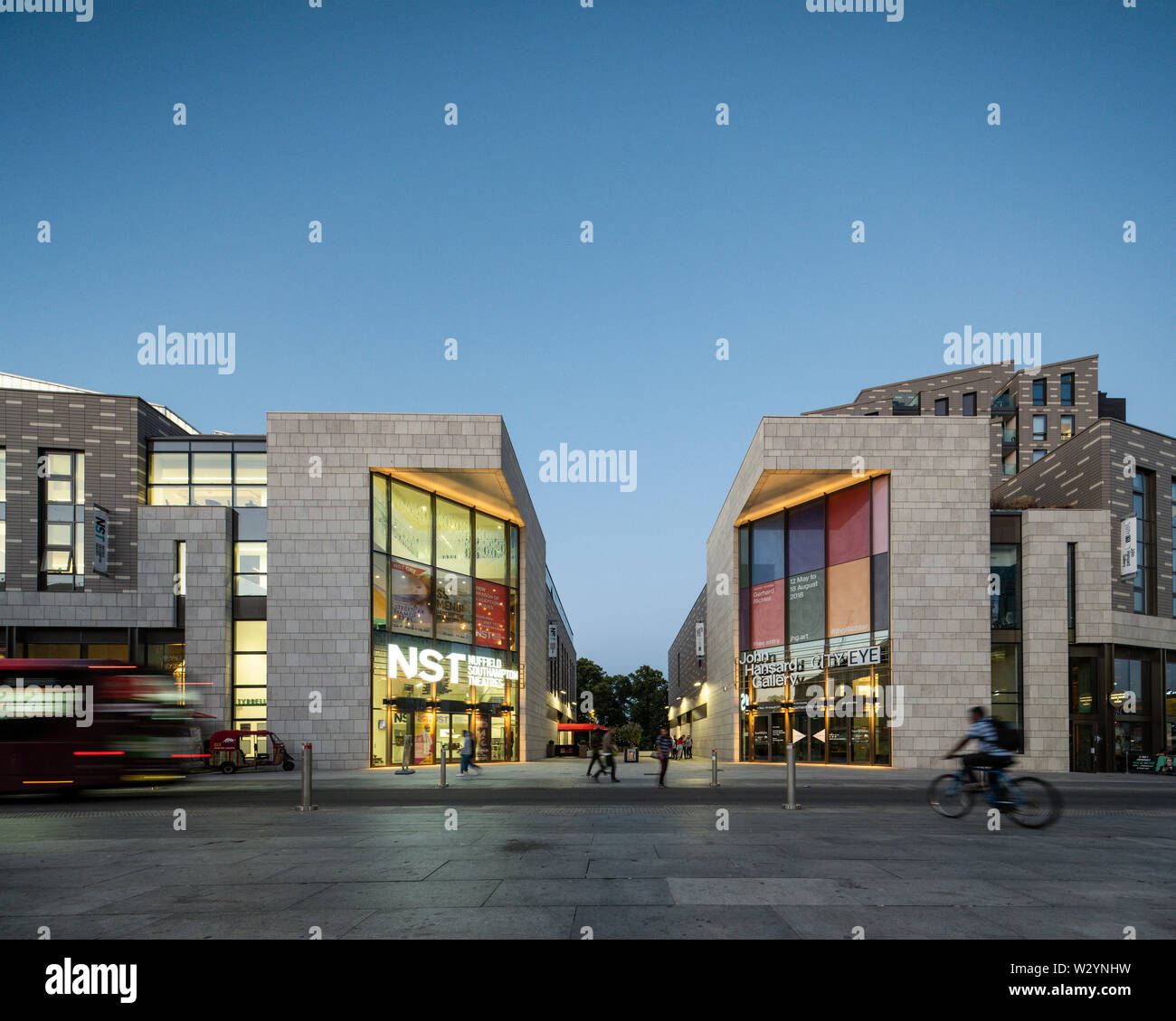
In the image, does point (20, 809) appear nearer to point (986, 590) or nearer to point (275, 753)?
point (275, 753)

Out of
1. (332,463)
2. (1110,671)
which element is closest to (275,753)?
(332,463)

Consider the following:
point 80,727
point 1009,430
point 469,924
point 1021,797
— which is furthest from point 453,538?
point 1009,430

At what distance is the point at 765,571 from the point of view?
40.4 metres

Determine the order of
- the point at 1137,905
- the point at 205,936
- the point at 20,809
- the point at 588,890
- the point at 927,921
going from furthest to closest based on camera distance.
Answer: the point at 20,809 → the point at 588,890 → the point at 1137,905 → the point at 927,921 → the point at 205,936

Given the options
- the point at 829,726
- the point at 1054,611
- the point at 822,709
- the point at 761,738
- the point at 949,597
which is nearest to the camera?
→ the point at 949,597

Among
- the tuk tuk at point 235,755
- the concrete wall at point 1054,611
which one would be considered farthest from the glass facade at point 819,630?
the tuk tuk at point 235,755

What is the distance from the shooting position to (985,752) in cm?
1210

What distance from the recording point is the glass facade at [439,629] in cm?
3238

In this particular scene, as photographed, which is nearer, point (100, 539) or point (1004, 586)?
point (100, 539)

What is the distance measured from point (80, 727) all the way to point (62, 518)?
21582 mm

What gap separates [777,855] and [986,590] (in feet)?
88.6

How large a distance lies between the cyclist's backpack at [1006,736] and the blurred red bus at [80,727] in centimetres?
1747

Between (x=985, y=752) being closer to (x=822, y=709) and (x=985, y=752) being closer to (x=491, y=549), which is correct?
(x=822, y=709)

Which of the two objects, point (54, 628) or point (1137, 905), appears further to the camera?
point (54, 628)
